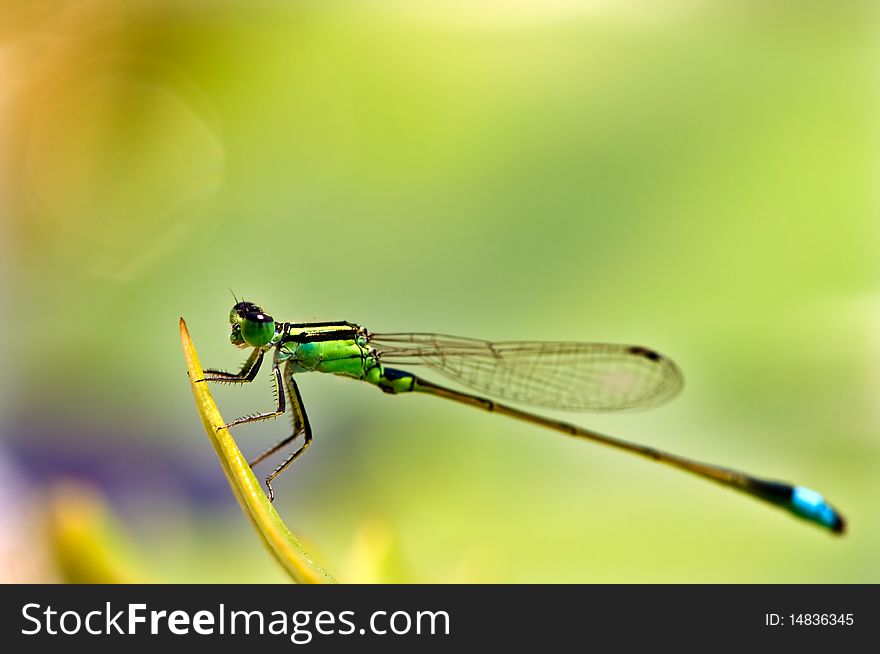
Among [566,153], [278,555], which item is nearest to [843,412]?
[566,153]

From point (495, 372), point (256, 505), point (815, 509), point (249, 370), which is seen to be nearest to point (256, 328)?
point (249, 370)

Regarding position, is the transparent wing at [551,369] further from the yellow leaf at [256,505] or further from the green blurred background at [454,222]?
the yellow leaf at [256,505]

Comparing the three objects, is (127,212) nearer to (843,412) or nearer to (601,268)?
(601,268)

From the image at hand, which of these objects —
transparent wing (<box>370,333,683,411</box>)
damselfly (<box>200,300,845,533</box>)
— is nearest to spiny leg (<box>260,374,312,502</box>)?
damselfly (<box>200,300,845,533</box>)

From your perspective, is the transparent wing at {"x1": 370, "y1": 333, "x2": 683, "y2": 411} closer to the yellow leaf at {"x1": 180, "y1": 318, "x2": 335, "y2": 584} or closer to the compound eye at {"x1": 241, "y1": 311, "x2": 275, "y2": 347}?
the compound eye at {"x1": 241, "y1": 311, "x2": 275, "y2": 347}

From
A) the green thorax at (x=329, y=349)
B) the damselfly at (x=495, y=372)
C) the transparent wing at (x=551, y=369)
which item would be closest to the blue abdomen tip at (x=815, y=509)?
the damselfly at (x=495, y=372)
